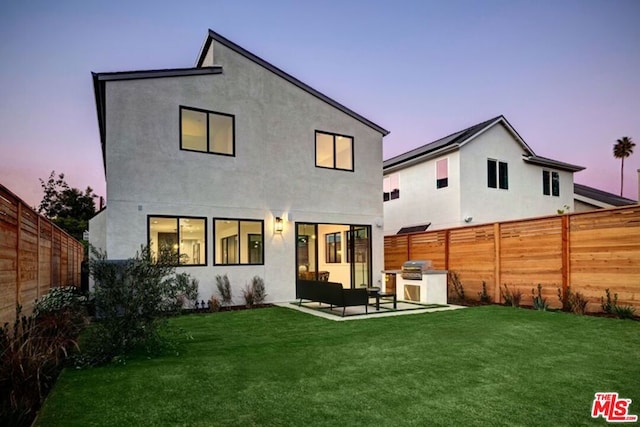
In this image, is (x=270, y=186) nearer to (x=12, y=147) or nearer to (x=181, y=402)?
(x=181, y=402)

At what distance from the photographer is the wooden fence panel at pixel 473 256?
38.3 feet

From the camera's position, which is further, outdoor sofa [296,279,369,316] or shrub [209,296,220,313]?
shrub [209,296,220,313]

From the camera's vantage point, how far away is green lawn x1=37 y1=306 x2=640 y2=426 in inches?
141

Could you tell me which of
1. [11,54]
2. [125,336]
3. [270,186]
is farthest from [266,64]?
[125,336]

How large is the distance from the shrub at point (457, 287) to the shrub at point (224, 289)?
7.14 meters

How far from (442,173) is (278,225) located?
33.0 feet

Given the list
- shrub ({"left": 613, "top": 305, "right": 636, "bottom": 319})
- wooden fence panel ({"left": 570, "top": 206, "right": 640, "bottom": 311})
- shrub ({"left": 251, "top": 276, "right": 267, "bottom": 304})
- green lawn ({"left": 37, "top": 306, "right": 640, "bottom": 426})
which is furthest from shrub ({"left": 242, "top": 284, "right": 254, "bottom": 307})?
shrub ({"left": 613, "top": 305, "right": 636, "bottom": 319})

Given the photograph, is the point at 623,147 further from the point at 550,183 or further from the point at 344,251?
the point at 344,251

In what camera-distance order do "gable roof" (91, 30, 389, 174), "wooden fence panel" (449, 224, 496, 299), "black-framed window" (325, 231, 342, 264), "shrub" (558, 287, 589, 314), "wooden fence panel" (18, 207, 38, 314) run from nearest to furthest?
"wooden fence panel" (18, 207, 38, 314)
"shrub" (558, 287, 589, 314)
"gable roof" (91, 30, 389, 174)
"wooden fence panel" (449, 224, 496, 299)
"black-framed window" (325, 231, 342, 264)

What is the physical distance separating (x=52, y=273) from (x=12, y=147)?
14.6 meters

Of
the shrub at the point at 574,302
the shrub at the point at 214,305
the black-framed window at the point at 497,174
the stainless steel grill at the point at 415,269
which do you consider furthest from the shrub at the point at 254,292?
the black-framed window at the point at 497,174

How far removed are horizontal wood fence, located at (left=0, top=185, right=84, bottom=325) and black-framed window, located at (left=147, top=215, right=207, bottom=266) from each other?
235 cm

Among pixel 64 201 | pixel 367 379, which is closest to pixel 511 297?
pixel 367 379

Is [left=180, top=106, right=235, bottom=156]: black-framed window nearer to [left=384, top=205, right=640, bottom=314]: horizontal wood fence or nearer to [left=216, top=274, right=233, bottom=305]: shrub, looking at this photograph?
[left=216, top=274, right=233, bottom=305]: shrub
